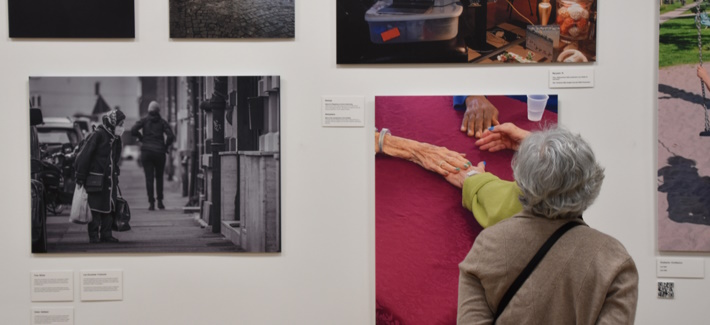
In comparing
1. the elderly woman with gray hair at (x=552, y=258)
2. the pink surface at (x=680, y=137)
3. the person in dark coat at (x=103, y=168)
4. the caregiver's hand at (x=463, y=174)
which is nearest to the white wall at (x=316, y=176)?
the pink surface at (x=680, y=137)

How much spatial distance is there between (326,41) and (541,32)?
0.97 meters

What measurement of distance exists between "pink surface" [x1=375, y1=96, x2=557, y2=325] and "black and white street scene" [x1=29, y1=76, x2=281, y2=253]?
50 centimetres

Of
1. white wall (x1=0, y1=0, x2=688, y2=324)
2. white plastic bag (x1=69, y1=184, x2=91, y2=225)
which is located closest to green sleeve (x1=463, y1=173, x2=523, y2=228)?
white wall (x1=0, y1=0, x2=688, y2=324)

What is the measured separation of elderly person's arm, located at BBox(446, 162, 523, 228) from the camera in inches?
91.3

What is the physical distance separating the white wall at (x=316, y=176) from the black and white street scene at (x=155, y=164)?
62mm

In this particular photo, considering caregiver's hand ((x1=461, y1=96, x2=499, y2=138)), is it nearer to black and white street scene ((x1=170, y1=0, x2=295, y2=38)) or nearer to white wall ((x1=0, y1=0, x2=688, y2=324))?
white wall ((x1=0, y1=0, x2=688, y2=324))

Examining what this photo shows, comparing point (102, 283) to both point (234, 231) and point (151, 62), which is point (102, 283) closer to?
point (234, 231)

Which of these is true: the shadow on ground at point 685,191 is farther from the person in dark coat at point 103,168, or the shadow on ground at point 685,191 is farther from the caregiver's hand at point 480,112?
the person in dark coat at point 103,168

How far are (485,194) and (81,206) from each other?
5.86 ft

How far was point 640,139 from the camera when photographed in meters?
2.70

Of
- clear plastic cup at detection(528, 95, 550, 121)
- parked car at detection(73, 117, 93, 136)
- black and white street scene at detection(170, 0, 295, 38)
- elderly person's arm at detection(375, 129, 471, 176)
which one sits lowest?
elderly person's arm at detection(375, 129, 471, 176)

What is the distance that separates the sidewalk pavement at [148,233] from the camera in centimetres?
267

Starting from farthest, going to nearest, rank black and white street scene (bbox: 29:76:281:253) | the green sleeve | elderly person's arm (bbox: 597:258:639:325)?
1. black and white street scene (bbox: 29:76:281:253)
2. the green sleeve
3. elderly person's arm (bbox: 597:258:639:325)

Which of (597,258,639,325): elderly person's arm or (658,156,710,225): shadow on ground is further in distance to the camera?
(658,156,710,225): shadow on ground
